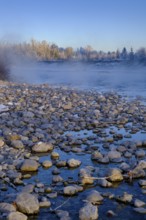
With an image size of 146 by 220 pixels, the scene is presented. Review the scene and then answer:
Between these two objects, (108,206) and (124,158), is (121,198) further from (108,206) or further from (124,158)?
(124,158)

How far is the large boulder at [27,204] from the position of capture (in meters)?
4.58

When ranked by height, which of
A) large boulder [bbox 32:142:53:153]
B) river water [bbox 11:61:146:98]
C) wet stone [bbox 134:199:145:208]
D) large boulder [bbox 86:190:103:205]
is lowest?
river water [bbox 11:61:146:98]

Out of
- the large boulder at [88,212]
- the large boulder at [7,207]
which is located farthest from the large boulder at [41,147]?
the large boulder at [88,212]

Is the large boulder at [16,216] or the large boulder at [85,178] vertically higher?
the large boulder at [16,216]

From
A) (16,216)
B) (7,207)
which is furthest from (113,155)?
(16,216)

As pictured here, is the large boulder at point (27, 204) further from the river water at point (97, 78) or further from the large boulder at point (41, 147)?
the river water at point (97, 78)

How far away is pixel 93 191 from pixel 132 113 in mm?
7568

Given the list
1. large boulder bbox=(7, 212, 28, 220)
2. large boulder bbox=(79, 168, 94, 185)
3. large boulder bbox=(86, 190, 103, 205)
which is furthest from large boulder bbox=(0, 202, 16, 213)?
large boulder bbox=(79, 168, 94, 185)

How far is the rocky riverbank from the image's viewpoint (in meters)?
4.67

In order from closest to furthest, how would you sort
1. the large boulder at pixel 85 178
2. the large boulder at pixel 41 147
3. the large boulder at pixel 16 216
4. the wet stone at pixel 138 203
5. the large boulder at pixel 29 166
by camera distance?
the large boulder at pixel 16 216
the wet stone at pixel 138 203
the large boulder at pixel 85 178
the large boulder at pixel 29 166
the large boulder at pixel 41 147

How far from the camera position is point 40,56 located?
108 metres

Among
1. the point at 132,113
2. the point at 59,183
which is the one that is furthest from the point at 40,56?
the point at 59,183

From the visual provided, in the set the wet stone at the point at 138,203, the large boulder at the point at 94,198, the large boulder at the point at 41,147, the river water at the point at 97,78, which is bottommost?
the river water at the point at 97,78

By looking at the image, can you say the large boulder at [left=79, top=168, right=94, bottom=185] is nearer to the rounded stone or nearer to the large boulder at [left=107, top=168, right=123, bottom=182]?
the large boulder at [left=107, top=168, right=123, bottom=182]
